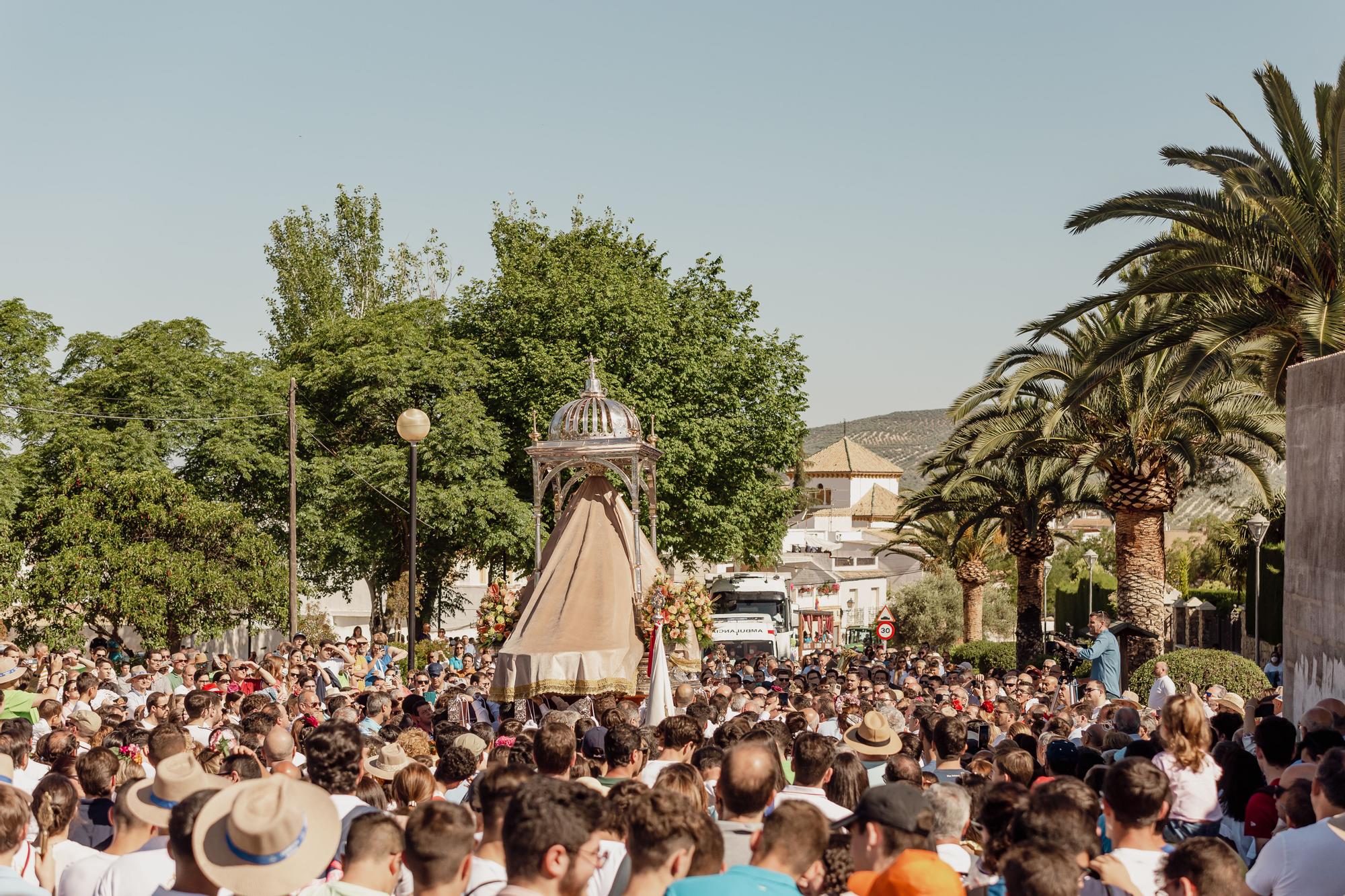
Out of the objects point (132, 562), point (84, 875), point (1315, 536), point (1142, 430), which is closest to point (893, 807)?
point (84, 875)

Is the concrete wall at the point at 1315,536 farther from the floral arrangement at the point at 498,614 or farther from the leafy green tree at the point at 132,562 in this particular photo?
the leafy green tree at the point at 132,562

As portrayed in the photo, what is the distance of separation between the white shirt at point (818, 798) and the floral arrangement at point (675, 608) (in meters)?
8.79

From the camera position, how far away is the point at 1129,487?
23.7 meters

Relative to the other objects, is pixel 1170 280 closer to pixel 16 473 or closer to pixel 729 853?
pixel 729 853

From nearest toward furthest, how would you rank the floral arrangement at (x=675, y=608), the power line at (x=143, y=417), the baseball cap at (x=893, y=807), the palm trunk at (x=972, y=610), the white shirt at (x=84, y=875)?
the baseball cap at (x=893, y=807) < the white shirt at (x=84, y=875) < the floral arrangement at (x=675, y=608) < the power line at (x=143, y=417) < the palm trunk at (x=972, y=610)

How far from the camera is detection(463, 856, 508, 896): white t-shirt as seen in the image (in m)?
5.17

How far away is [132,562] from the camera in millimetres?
27250

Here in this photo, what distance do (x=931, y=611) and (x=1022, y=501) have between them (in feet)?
76.0

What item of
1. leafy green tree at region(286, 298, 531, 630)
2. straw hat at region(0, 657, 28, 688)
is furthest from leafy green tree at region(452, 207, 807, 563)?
straw hat at region(0, 657, 28, 688)

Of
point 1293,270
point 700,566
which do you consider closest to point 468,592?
point 700,566

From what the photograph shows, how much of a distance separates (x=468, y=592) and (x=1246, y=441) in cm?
3702

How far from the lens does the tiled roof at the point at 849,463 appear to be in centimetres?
12775

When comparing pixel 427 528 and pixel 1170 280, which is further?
pixel 427 528

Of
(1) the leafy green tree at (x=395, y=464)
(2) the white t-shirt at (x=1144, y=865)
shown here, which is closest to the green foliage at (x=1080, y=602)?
(1) the leafy green tree at (x=395, y=464)
